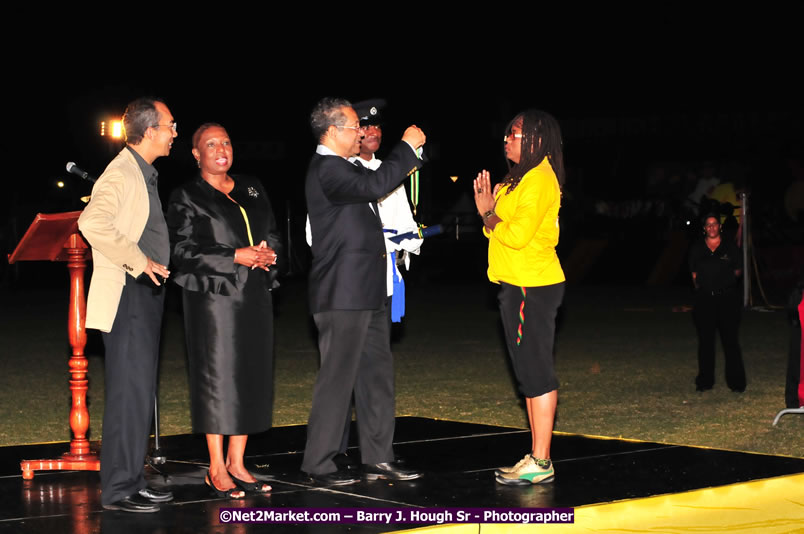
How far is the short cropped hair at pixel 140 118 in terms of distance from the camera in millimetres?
5559

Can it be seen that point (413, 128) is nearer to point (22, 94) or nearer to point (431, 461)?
point (431, 461)

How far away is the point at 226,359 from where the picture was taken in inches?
225

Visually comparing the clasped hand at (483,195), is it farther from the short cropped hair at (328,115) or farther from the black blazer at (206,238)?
the black blazer at (206,238)

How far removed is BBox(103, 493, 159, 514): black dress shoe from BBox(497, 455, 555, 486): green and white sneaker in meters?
1.70

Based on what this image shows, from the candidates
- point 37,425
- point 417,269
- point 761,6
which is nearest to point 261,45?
point 417,269

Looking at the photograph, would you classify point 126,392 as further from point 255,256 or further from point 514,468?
point 514,468

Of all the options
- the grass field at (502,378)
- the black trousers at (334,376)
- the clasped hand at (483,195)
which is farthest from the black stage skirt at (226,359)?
the grass field at (502,378)

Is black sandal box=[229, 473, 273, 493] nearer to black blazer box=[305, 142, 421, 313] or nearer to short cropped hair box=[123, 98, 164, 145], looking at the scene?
black blazer box=[305, 142, 421, 313]

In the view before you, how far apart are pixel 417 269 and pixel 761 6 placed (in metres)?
12.5

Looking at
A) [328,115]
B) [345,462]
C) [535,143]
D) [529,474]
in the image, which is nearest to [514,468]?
[529,474]

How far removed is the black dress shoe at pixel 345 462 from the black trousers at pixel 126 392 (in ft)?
4.18

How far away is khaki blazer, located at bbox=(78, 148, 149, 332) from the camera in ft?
17.5

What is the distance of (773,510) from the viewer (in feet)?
19.0

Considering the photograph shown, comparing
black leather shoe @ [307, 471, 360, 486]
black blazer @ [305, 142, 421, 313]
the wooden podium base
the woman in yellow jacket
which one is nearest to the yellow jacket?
the woman in yellow jacket
